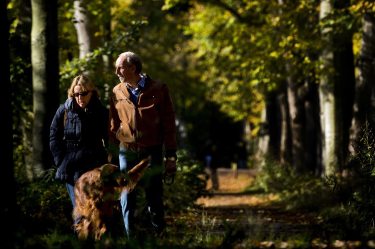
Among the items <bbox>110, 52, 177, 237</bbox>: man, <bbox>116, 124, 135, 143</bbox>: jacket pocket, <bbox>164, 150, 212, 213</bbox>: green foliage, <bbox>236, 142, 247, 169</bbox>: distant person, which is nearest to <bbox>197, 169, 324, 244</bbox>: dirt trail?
<bbox>164, 150, 212, 213</bbox>: green foliage

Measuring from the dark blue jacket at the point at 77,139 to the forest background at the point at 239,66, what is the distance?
490mm

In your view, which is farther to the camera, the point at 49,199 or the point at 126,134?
the point at 49,199

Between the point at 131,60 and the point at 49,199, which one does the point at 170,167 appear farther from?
the point at 49,199

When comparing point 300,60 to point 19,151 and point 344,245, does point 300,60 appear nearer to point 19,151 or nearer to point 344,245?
point 19,151

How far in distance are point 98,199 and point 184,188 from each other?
8125 mm

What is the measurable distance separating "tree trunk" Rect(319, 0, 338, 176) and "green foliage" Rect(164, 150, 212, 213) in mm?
3242

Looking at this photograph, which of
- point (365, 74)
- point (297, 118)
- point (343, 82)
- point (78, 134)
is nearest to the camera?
point (78, 134)

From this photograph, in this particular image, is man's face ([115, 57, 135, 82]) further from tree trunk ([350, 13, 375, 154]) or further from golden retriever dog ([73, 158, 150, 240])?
tree trunk ([350, 13, 375, 154])

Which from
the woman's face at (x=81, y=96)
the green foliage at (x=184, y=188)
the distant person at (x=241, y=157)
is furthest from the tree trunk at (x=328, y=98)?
the distant person at (x=241, y=157)

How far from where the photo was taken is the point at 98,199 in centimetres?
751

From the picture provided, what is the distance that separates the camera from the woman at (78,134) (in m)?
8.41

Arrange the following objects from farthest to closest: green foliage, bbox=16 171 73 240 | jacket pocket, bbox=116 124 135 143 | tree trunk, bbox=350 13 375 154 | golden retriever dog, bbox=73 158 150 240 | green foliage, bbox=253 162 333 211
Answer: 1. tree trunk, bbox=350 13 375 154
2. green foliage, bbox=253 162 333 211
3. green foliage, bbox=16 171 73 240
4. jacket pocket, bbox=116 124 135 143
5. golden retriever dog, bbox=73 158 150 240

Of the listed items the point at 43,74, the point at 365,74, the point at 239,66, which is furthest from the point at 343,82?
the point at 43,74

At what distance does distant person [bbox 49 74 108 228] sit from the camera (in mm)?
8414
